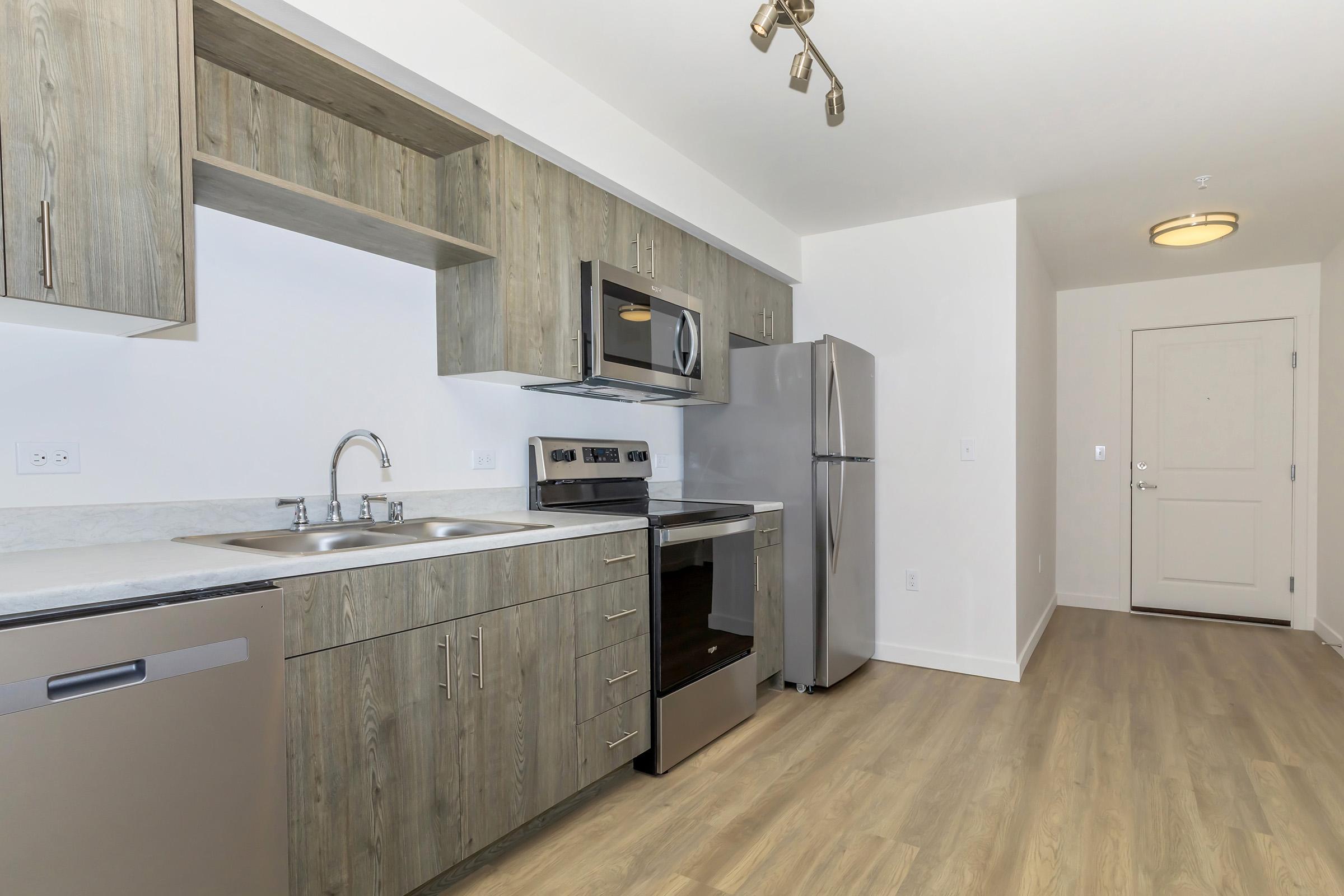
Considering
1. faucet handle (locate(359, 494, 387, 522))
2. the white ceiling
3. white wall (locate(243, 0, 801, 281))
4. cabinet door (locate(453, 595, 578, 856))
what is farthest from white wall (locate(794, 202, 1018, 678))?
faucet handle (locate(359, 494, 387, 522))

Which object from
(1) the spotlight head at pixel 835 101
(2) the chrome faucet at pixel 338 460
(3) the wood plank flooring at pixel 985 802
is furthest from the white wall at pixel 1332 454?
(2) the chrome faucet at pixel 338 460

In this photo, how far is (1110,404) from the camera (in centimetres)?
517

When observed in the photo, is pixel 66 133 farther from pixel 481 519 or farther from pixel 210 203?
pixel 481 519

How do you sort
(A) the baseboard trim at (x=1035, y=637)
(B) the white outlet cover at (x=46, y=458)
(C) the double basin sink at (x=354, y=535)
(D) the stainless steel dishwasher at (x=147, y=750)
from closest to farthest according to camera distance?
(D) the stainless steel dishwasher at (x=147, y=750), (B) the white outlet cover at (x=46, y=458), (C) the double basin sink at (x=354, y=535), (A) the baseboard trim at (x=1035, y=637)

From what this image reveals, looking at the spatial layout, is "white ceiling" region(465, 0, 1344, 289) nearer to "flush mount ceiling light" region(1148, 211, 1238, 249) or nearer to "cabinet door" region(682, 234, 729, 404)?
"flush mount ceiling light" region(1148, 211, 1238, 249)

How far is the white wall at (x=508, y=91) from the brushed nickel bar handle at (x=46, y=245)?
70cm

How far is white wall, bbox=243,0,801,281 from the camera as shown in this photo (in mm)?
1755

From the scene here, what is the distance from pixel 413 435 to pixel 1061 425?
16.0ft

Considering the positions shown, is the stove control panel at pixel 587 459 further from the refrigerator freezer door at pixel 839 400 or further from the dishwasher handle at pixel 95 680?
the dishwasher handle at pixel 95 680

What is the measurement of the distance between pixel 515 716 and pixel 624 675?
484 millimetres

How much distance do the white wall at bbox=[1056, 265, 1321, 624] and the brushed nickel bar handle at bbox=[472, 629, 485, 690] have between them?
195 inches

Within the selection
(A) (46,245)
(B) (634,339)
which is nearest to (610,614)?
(B) (634,339)

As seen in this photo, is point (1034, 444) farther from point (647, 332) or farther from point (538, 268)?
point (538, 268)

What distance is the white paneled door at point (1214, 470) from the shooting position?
15.5 feet
